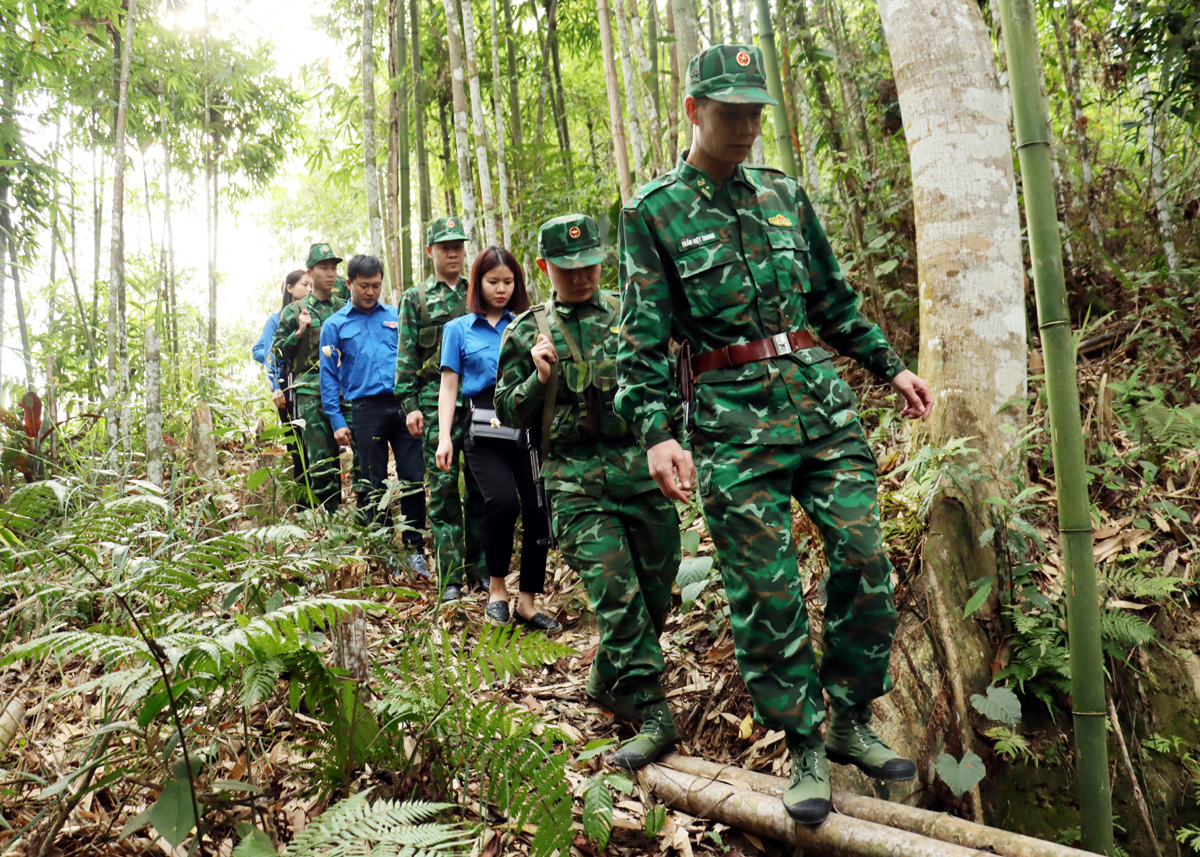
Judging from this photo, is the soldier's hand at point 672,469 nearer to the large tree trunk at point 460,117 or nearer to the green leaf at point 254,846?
the green leaf at point 254,846

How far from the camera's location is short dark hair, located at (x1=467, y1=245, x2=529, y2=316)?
4457 millimetres

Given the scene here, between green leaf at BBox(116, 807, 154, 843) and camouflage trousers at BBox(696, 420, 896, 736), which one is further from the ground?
camouflage trousers at BBox(696, 420, 896, 736)

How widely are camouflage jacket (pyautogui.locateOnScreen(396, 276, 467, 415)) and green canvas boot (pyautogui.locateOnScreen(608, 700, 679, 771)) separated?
2.96m

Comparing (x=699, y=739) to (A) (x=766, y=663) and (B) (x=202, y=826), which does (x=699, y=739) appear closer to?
(A) (x=766, y=663)

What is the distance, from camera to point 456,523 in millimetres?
4957

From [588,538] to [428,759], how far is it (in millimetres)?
1134

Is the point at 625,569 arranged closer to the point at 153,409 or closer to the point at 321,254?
the point at 153,409

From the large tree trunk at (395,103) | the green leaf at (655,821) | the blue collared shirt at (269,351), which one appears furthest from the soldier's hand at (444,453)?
the large tree trunk at (395,103)

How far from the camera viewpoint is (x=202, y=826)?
1781 mm

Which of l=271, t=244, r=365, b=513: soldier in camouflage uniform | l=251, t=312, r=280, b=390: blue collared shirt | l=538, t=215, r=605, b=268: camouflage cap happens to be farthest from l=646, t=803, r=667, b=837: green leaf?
l=251, t=312, r=280, b=390: blue collared shirt

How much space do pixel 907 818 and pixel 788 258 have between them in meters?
1.67

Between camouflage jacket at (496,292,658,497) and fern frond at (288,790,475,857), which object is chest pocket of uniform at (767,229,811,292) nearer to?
camouflage jacket at (496,292,658,497)

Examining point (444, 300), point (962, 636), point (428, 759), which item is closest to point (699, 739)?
point (962, 636)

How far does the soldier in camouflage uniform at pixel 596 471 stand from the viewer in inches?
118
